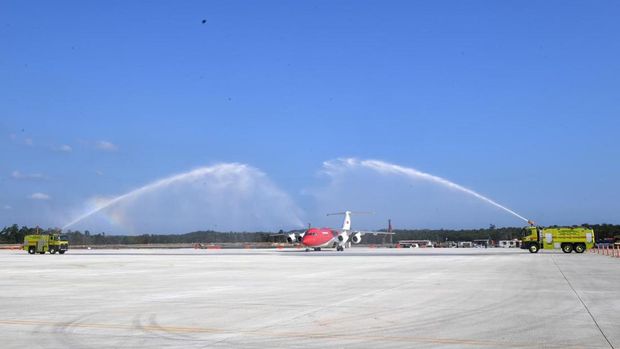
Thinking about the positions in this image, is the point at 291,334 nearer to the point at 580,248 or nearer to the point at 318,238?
the point at 580,248

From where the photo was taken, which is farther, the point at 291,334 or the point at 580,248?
the point at 580,248

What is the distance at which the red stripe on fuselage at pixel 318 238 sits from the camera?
85.2m

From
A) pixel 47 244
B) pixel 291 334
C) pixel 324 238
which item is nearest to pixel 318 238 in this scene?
pixel 324 238

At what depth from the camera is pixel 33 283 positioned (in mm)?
24344

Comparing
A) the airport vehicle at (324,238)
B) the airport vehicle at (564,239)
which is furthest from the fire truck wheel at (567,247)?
the airport vehicle at (324,238)

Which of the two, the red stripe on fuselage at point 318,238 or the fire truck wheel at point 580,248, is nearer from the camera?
the fire truck wheel at point 580,248

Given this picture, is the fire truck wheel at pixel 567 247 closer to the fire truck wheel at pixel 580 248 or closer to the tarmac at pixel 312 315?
the fire truck wheel at pixel 580 248

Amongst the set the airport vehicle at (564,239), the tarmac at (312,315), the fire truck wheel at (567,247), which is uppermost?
the airport vehicle at (564,239)

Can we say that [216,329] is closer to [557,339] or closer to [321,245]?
[557,339]

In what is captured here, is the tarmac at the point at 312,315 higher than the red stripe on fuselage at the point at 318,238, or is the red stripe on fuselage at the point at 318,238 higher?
the red stripe on fuselage at the point at 318,238

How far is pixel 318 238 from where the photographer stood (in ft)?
282

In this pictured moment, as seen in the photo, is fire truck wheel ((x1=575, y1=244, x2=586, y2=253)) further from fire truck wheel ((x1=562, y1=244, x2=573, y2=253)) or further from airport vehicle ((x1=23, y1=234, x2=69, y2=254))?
airport vehicle ((x1=23, y1=234, x2=69, y2=254))

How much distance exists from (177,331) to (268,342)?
2.29 m

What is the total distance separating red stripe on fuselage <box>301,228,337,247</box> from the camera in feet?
279
